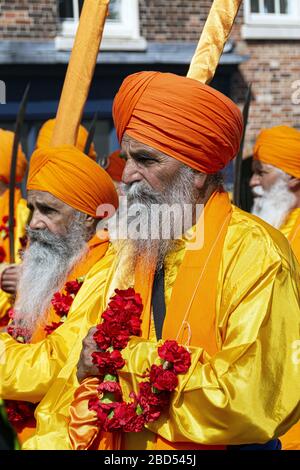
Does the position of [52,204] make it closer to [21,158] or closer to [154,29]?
[21,158]

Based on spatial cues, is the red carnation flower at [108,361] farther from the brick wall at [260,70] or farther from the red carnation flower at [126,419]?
the brick wall at [260,70]

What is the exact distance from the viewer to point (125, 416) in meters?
3.64

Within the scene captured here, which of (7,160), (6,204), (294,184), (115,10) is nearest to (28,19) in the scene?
(115,10)

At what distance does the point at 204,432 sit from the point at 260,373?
27 centimetres

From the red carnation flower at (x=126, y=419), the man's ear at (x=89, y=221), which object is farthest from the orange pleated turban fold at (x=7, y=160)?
the red carnation flower at (x=126, y=419)

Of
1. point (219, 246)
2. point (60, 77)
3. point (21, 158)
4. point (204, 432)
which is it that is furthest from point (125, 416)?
point (60, 77)

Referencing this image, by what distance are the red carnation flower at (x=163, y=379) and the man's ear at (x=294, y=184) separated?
4.47m

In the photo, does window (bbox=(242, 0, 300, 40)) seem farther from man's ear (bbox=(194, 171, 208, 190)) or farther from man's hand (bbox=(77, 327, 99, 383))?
man's hand (bbox=(77, 327, 99, 383))

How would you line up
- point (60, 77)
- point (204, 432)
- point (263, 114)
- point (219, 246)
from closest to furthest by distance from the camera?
point (204, 432) → point (219, 246) → point (60, 77) → point (263, 114)

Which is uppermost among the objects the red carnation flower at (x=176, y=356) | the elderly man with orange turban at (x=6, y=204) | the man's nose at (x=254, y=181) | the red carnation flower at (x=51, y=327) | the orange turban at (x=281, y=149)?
the red carnation flower at (x=176, y=356)

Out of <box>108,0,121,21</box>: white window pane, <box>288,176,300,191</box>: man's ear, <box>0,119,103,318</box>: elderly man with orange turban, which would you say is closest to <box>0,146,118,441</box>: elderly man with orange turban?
<box>0,119,103,318</box>: elderly man with orange turban

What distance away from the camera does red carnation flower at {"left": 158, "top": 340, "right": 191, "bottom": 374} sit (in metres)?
3.50

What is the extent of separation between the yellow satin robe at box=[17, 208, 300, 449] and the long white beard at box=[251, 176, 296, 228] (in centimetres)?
376

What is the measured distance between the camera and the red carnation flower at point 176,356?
3.50m
